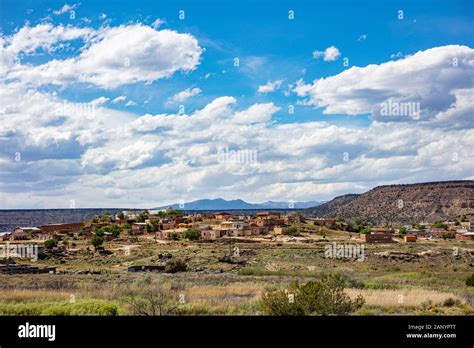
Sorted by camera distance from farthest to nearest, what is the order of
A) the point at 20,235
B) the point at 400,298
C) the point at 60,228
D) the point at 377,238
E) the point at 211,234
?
the point at 60,228, the point at 20,235, the point at 211,234, the point at 377,238, the point at 400,298

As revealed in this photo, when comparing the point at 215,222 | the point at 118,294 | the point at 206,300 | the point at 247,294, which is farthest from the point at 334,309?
the point at 215,222

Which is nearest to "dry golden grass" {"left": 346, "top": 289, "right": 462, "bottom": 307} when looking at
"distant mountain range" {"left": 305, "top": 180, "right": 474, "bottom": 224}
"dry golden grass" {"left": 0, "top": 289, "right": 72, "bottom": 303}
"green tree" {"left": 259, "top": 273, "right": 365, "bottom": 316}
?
"green tree" {"left": 259, "top": 273, "right": 365, "bottom": 316}

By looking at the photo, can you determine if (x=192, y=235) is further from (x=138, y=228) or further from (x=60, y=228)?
(x=60, y=228)

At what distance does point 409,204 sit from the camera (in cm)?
11231

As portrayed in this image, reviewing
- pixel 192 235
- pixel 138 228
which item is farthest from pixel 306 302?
pixel 138 228

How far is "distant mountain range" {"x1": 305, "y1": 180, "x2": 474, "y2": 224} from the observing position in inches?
4117

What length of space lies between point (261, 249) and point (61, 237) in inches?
962

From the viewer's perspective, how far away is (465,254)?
41719mm

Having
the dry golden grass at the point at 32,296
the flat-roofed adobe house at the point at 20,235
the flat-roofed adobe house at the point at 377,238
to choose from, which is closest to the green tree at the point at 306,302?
the dry golden grass at the point at 32,296

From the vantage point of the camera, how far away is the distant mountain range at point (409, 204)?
10456 cm

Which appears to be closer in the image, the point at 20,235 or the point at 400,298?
the point at 400,298

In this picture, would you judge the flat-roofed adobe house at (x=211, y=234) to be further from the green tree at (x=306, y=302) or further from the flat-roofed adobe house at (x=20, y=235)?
the green tree at (x=306, y=302)
